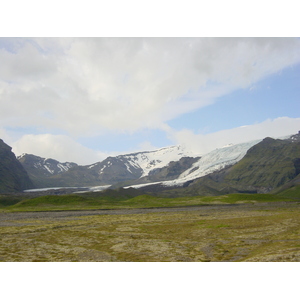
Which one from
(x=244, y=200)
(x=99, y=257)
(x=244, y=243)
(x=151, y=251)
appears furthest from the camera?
(x=244, y=200)

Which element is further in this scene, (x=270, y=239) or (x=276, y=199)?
(x=276, y=199)

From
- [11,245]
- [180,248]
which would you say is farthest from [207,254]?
[11,245]

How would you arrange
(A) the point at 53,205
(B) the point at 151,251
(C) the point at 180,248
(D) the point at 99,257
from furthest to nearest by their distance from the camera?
1. (A) the point at 53,205
2. (C) the point at 180,248
3. (B) the point at 151,251
4. (D) the point at 99,257

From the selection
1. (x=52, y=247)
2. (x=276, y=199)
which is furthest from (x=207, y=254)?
(x=276, y=199)

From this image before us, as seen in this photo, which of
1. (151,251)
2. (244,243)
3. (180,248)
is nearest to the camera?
(151,251)

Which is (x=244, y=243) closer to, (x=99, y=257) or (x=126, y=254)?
(x=126, y=254)

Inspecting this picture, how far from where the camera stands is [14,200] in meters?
178

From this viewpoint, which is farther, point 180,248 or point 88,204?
point 88,204

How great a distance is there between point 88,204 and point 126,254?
432 feet

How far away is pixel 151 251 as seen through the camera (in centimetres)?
2889

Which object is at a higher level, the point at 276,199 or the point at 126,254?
the point at 126,254

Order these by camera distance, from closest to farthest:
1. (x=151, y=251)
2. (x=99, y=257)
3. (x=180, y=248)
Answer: (x=99, y=257)
(x=151, y=251)
(x=180, y=248)

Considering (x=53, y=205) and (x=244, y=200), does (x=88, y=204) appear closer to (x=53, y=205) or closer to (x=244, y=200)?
(x=53, y=205)

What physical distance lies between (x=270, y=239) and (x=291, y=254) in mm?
12250
